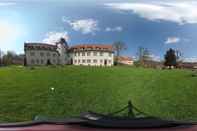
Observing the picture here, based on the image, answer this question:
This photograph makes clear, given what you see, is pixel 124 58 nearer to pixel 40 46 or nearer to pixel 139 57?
pixel 139 57

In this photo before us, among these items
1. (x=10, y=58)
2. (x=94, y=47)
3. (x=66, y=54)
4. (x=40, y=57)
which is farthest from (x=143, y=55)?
(x=10, y=58)

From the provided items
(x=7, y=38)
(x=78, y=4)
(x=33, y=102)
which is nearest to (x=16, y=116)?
(x=33, y=102)

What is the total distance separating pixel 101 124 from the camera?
8.54 ft

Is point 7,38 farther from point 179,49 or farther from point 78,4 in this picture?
point 179,49

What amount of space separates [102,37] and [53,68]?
24cm

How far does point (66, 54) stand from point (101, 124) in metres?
0.45

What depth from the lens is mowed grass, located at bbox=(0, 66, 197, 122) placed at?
2.88 meters

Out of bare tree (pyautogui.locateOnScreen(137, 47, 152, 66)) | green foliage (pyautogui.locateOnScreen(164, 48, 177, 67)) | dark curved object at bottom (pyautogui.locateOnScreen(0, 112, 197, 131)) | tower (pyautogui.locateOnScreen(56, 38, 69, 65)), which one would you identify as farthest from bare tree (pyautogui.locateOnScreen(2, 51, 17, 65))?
green foliage (pyautogui.locateOnScreen(164, 48, 177, 67))

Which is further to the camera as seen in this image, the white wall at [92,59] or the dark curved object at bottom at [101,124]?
the white wall at [92,59]

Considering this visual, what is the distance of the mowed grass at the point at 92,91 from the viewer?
2885mm

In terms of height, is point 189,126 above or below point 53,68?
below

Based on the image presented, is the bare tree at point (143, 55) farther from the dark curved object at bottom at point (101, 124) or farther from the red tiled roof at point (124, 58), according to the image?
the dark curved object at bottom at point (101, 124)

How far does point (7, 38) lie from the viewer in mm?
2916

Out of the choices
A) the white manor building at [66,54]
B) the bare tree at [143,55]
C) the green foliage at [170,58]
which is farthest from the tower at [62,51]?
the green foliage at [170,58]
